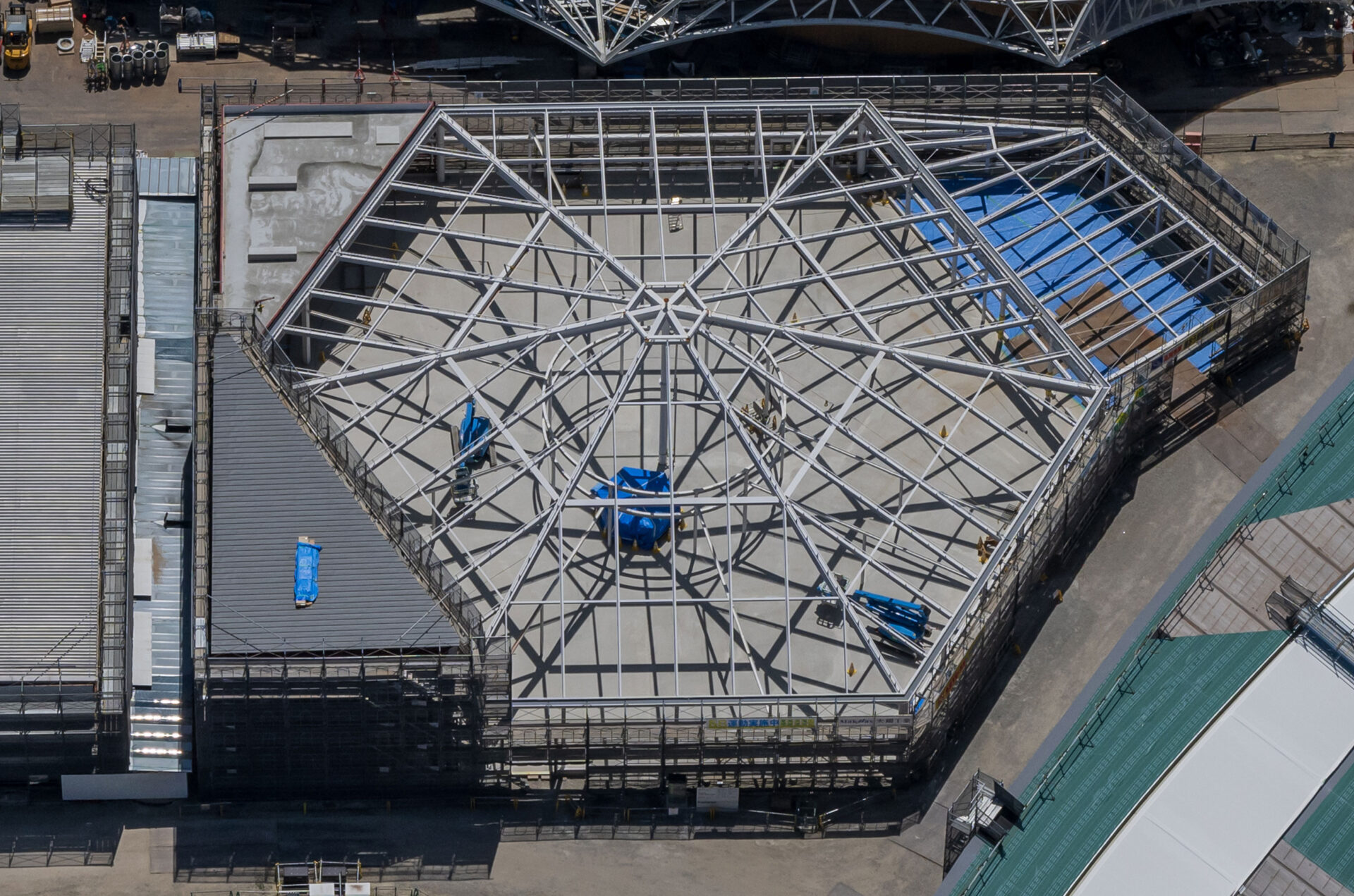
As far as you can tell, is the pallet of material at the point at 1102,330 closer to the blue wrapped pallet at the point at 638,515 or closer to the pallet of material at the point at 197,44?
the blue wrapped pallet at the point at 638,515

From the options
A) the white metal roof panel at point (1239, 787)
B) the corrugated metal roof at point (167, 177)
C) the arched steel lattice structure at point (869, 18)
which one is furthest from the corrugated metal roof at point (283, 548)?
the white metal roof panel at point (1239, 787)

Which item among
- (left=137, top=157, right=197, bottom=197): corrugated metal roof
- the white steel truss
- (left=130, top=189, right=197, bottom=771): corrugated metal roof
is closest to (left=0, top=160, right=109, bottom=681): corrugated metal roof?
(left=130, top=189, right=197, bottom=771): corrugated metal roof

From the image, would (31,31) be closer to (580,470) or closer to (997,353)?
(580,470)

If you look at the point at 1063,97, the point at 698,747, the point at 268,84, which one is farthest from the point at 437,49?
the point at 698,747

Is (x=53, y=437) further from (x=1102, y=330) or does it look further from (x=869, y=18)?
(x=1102, y=330)

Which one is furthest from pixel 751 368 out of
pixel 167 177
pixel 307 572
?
pixel 167 177

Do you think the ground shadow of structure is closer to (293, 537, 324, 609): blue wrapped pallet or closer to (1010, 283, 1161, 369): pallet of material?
(293, 537, 324, 609): blue wrapped pallet
